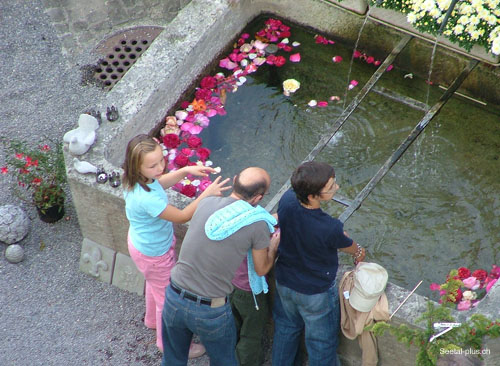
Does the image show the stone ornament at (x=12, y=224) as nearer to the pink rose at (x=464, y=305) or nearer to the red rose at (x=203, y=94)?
the red rose at (x=203, y=94)

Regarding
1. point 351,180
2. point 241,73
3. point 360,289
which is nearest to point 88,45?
point 241,73

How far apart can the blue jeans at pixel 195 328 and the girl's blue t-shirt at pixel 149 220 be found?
0.41m

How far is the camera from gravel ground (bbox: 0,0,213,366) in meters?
5.62

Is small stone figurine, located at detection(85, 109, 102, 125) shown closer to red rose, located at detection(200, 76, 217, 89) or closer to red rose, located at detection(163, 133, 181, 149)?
red rose, located at detection(163, 133, 181, 149)

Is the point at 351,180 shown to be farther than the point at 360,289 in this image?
Yes

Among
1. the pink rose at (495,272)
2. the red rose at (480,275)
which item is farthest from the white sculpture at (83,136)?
the pink rose at (495,272)

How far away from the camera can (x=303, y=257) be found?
4.62 metres

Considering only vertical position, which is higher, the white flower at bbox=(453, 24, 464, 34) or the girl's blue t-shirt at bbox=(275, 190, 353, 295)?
the white flower at bbox=(453, 24, 464, 34)

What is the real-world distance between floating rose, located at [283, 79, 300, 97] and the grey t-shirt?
106 inches

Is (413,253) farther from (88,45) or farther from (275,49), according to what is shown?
(88,45)

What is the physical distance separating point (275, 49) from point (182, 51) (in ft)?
3.77

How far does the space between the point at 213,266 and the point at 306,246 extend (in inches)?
22.1

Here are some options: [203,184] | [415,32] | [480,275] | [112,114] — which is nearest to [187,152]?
[203,184]

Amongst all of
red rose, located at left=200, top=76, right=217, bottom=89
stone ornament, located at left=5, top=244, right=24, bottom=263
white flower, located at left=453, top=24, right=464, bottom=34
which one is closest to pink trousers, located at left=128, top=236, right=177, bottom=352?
stone ornament, located at left=5, top=244, right=24, bottom=263
